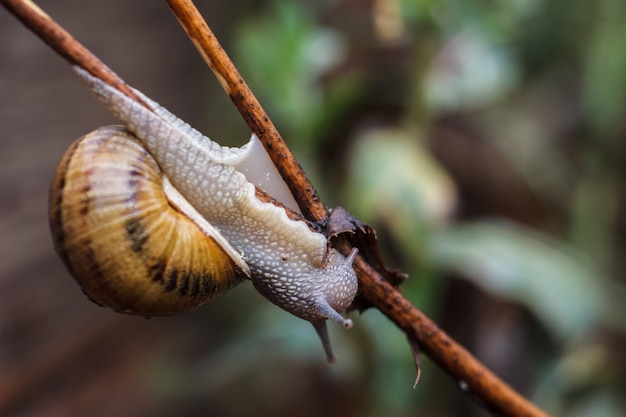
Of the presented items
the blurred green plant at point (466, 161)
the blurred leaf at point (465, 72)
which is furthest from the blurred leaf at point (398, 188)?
the blurred leaf at point (465, 72)

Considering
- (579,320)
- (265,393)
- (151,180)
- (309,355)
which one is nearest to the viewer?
(151,180)

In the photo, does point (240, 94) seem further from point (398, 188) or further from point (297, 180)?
point (398, 188)

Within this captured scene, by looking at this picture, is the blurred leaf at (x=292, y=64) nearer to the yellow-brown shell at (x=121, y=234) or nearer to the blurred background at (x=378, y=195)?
the blurred background at (x=378, y=195)

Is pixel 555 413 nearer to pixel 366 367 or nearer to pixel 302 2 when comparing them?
pixel 366 367

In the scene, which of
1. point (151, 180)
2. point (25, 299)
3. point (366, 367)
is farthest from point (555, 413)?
point (25, 299)

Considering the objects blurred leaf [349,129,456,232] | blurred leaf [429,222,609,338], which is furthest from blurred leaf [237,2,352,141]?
blurred leaf [429,222,609,338]

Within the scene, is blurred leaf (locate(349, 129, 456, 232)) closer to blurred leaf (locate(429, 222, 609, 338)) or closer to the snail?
blurred leaf (locate(429, 222, 609, 338))
